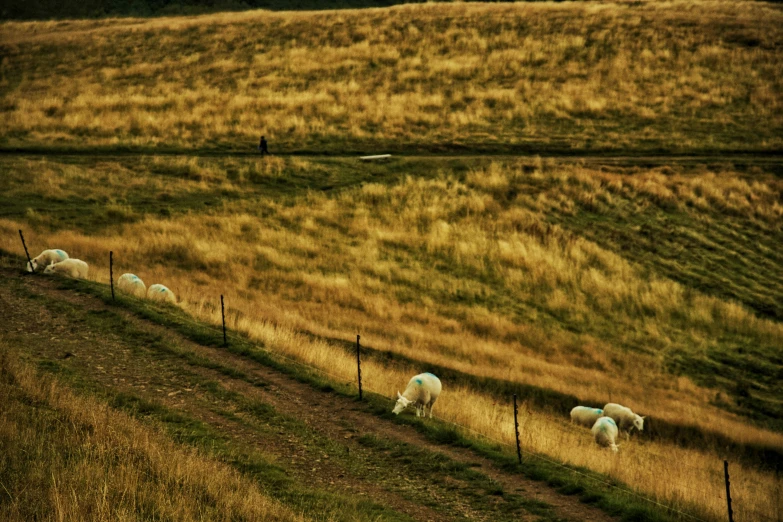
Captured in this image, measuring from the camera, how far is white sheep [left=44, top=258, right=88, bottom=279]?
79.1 ft

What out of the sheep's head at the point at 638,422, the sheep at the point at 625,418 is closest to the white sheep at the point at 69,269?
the sheep at the point at 625,418

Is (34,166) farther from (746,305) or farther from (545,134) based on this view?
(746,305)

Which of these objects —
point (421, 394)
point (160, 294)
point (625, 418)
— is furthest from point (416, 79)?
point (421, 394)

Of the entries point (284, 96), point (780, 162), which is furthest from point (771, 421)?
point (284, 96)

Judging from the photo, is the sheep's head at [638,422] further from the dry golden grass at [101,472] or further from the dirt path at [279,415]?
the dry golden grass at [101,472]

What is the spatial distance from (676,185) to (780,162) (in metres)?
7.30

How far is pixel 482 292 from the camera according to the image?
3072cm


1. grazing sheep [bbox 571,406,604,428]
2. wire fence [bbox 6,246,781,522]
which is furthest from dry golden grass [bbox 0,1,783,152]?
grazing sheep [bbox 571,406,604,428]

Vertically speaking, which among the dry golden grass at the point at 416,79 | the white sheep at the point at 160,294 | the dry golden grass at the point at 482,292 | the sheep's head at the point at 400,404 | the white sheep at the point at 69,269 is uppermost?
the dry golden grass at the point at 416,79

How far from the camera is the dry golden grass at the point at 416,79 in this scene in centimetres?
4778

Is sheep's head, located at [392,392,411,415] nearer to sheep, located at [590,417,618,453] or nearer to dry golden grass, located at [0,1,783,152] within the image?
sheep, located at [590,417,618,453]

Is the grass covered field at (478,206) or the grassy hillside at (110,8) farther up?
the grassy hillside at (110,8)

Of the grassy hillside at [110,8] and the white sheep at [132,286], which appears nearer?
the white sheep at [132,286]

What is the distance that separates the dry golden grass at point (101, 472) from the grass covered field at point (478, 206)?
43.0 inches
